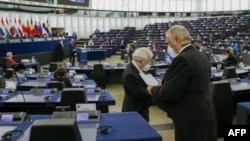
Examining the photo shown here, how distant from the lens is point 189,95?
10.1 ft

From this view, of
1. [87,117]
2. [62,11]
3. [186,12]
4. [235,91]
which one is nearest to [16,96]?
[87,117]

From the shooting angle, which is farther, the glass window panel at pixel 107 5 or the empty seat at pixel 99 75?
the glass window panel at pixel 107 5

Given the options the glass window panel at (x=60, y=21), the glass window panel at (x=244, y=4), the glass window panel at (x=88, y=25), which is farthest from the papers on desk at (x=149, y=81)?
the glass window panel at (x=244, y=4)

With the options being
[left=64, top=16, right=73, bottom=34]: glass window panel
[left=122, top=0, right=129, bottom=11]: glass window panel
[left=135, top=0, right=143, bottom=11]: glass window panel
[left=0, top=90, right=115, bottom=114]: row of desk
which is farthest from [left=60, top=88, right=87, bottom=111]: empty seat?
[left=135, top=0, right=143, bottom=11]: glass window panel

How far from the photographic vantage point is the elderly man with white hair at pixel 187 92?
119 inches

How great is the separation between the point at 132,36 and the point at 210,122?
1003 inches

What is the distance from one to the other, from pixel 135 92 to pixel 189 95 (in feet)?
3.29

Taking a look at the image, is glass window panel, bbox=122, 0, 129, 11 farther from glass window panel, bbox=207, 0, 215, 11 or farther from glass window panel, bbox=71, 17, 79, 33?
glass window panel, bbox=207, 0, 215, 11

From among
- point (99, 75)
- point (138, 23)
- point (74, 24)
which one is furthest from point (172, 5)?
point (99, 75)

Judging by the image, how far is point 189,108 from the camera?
3076 millimetres

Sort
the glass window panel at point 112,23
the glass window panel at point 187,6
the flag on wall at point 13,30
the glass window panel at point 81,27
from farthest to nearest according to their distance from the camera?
the glass window panel at point 187,6, the glass window panel at point 112,23, the glass window panel at point 81,27, the flag on wall at point 13,30

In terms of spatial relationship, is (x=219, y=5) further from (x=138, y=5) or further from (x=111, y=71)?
(x=111, y=71)

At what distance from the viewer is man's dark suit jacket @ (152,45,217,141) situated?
3014 mm

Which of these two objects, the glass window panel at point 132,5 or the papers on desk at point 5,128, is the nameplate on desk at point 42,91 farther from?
the glass window panel at point 132,5
